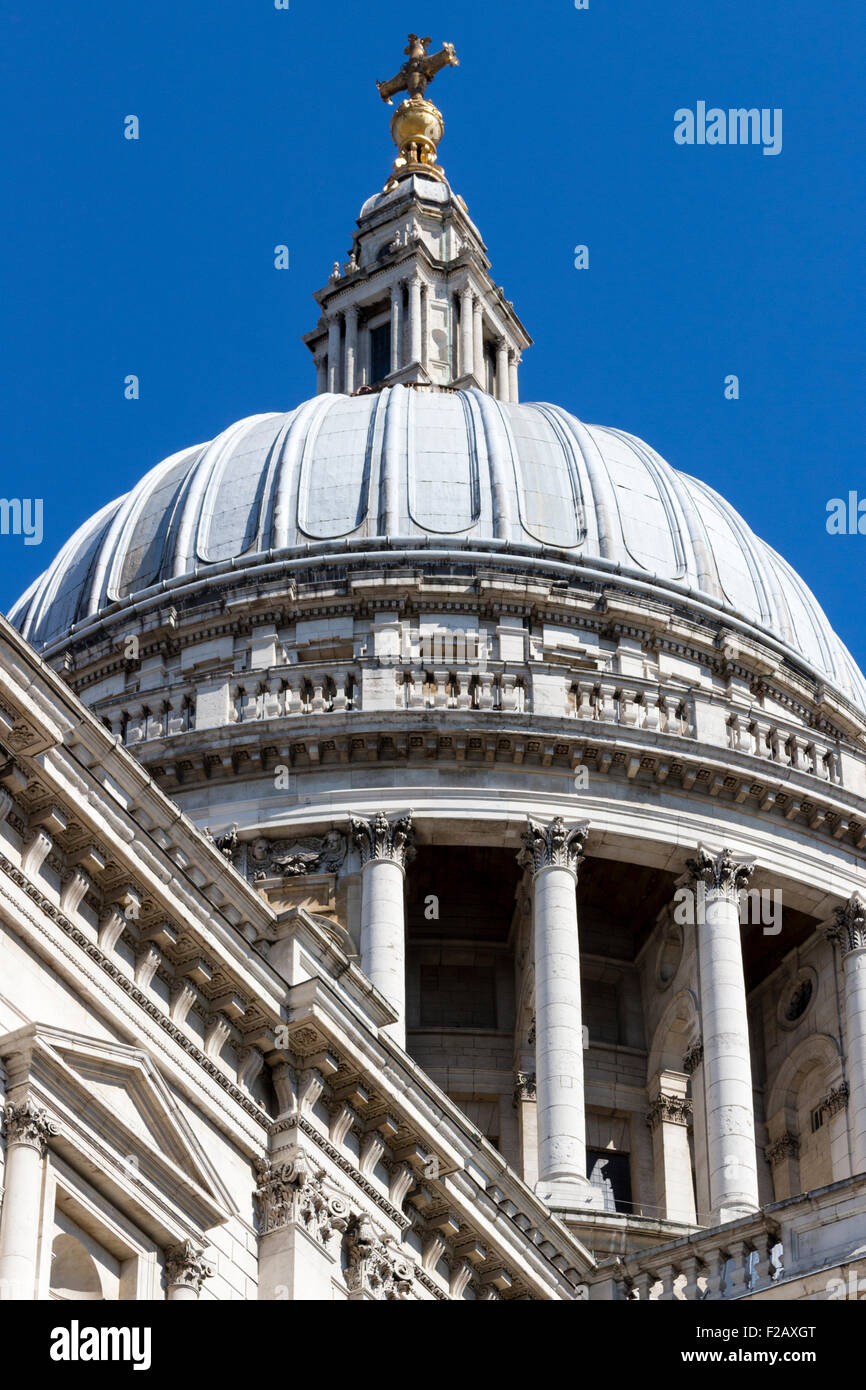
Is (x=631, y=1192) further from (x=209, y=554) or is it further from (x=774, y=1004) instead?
(x=209, y=554)

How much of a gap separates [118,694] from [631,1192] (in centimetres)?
1295

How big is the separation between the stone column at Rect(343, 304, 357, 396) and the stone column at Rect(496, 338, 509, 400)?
138 inches

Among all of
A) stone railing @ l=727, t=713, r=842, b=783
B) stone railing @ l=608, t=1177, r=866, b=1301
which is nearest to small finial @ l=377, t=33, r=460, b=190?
stone railing @ l=727, t=713, r=842, b=783

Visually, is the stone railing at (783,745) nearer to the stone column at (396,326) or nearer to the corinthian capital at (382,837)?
the corinthian capital at (382,837)

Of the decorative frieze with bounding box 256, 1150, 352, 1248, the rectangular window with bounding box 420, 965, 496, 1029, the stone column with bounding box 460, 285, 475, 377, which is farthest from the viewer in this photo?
the stone column with bounding box 460, 285, 475, 377

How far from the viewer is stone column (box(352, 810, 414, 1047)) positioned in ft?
145

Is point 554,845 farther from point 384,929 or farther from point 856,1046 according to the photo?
point 856,1046

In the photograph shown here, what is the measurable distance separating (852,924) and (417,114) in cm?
3099

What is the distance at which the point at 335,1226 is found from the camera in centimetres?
Result: 2591

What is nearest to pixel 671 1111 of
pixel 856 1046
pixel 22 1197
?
pixel 856 1046

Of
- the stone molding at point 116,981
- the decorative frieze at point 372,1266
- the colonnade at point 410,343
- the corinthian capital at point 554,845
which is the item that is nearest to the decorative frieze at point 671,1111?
the corinthian capital at point 554,845

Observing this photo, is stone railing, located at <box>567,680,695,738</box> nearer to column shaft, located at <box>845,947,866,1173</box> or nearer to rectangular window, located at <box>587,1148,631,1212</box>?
column shaft, located at <box>845,947,866,1173</box>
